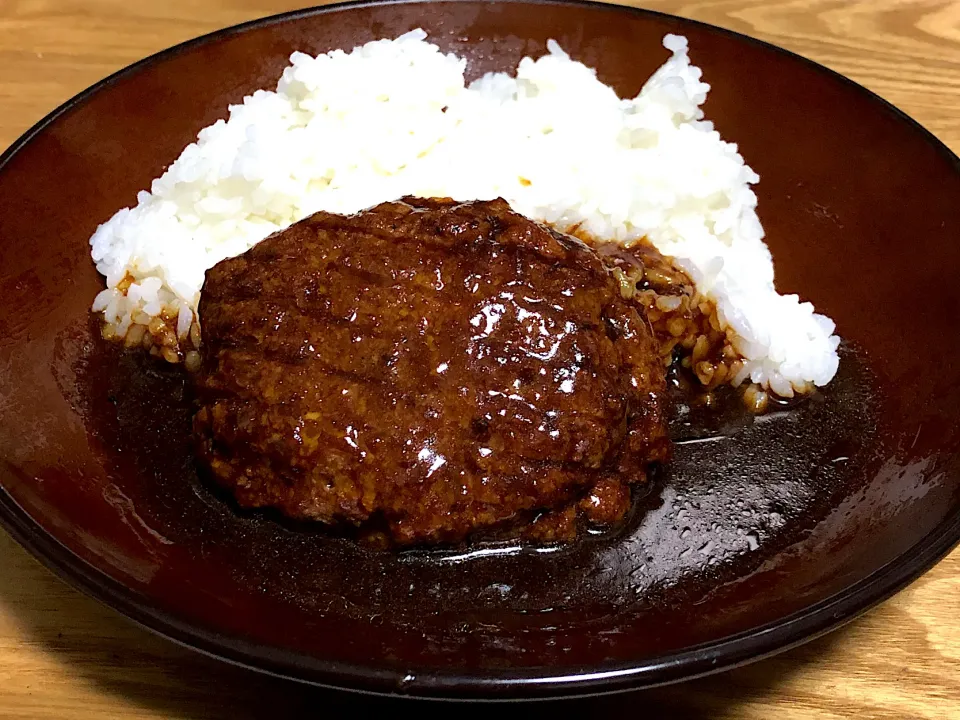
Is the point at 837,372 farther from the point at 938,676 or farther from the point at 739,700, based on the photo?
the point at 739,700

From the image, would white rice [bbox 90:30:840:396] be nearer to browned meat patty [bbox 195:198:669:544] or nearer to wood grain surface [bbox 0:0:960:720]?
browned meat patty [bbox 195:198:669:544]

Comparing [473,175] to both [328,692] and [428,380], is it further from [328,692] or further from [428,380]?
[328,692]

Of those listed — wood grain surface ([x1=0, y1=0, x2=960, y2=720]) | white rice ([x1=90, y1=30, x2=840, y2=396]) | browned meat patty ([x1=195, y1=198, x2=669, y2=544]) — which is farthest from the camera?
white rice ([x1=90, y1=30, x2=840, y2=396])

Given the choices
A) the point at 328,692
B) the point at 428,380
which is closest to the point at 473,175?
the point at 428,380

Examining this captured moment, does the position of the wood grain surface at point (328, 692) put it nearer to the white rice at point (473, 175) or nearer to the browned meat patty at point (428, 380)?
the browned meat patty at point (428, 380)

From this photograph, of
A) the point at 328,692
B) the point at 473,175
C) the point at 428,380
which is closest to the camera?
the point at 328,692

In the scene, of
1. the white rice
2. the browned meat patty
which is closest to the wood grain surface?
the browned meat patty
